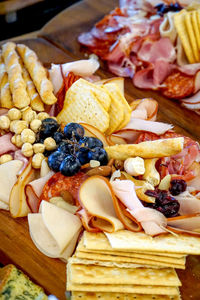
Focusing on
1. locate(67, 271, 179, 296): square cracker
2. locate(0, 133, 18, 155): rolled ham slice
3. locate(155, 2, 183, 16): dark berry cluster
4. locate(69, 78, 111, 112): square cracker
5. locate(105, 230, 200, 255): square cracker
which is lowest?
locate(67, 271, 179, 296): square cracker

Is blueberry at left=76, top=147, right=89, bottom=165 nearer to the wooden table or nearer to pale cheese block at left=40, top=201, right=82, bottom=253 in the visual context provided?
pale cheese block at left=40, top=201, right=82, bottom=253

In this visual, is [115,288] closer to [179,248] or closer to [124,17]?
[179,248]

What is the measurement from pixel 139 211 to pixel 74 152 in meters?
0.41

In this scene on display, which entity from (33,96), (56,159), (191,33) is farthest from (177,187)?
(191,33)

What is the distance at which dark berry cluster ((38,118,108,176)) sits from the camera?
1.71 metres

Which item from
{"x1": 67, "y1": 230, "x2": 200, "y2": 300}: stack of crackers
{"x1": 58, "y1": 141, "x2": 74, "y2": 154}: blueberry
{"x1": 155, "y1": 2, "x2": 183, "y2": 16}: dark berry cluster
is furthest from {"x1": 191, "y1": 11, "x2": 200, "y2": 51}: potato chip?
{"x1": 67, "y1": 230, "x2": 200, "y2": 300}: stack of crackers

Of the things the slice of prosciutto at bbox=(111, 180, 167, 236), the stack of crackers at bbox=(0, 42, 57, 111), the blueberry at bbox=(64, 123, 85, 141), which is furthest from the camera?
the stack of crackers at bbox=(0, 42, 57, 111)

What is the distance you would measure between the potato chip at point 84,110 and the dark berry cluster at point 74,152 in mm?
198

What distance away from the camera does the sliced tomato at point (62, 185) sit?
173 cm

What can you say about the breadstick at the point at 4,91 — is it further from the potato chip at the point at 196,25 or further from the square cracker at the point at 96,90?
the potato chip at the point at 196,25

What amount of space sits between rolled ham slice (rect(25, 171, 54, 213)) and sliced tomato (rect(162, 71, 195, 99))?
122 centimetres

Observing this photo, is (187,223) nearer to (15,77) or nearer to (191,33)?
(15,77)

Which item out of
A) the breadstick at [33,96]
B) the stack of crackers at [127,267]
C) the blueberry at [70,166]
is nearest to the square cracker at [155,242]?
the stack of crackers at [127,267]

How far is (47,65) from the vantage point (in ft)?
8.79
